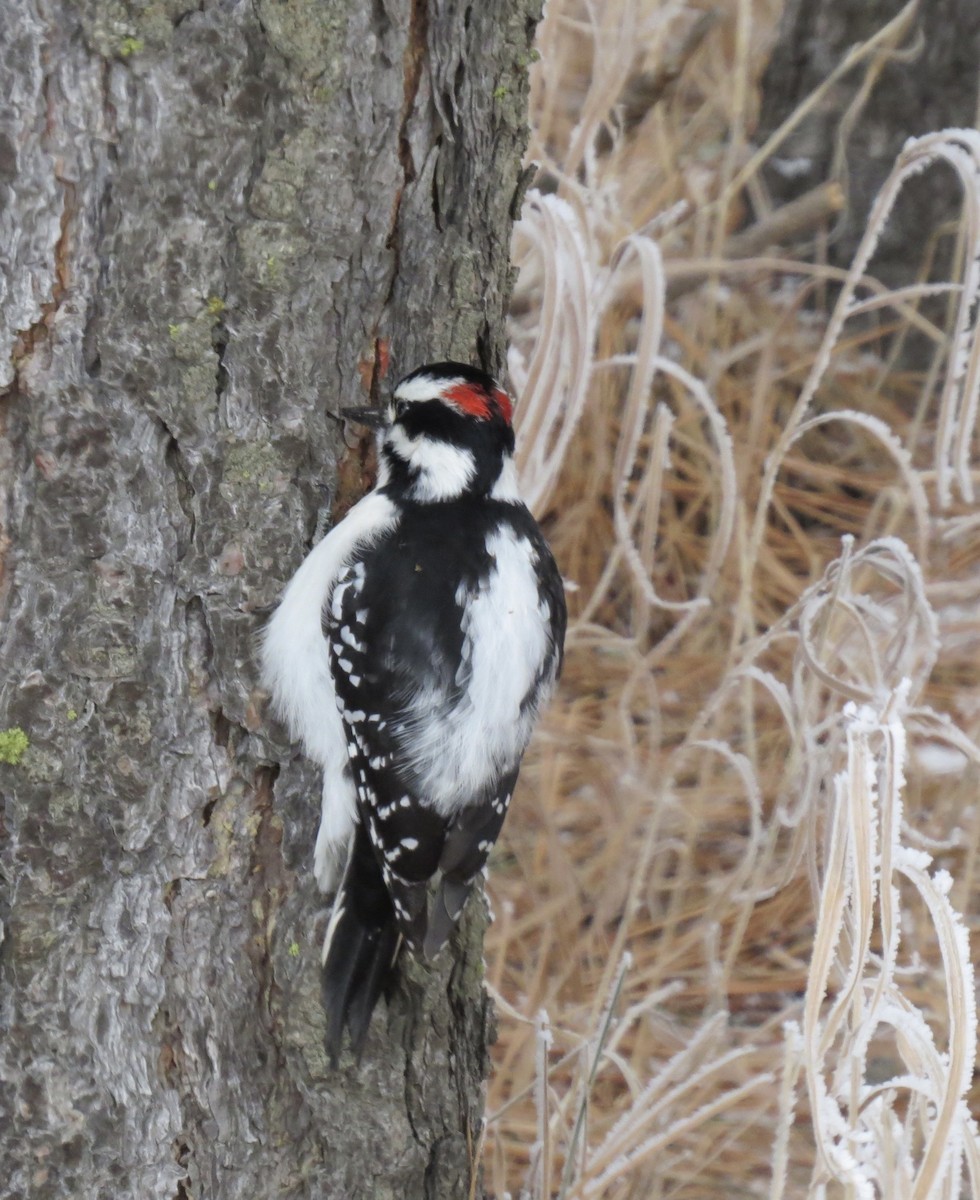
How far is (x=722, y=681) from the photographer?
7.69 feet

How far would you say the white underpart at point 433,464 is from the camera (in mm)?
1422

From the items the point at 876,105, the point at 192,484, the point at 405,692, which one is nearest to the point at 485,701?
the point at 405,692

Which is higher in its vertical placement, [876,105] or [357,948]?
[876,105]

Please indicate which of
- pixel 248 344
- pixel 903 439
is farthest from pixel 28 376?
pixel 903 439

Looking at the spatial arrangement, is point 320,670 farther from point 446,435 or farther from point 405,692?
point 446,435

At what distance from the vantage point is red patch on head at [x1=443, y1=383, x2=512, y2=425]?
1390mm

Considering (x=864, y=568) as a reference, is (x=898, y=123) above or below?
above

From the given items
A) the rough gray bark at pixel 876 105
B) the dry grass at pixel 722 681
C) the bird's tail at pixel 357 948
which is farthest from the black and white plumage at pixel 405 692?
the rough gray bark at pixel 876 105

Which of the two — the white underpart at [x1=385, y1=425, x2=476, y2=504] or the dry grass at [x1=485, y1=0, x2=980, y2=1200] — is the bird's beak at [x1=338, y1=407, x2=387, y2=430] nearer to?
the white underpart at [x1=385, y1=425, x2=476, y2=504]

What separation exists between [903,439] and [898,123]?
0.86 meters

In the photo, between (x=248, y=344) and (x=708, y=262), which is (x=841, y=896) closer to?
(x=248, y=344)

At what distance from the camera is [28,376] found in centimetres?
118

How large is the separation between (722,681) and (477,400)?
1.10 meters

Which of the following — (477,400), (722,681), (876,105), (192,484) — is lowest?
(722,681)
